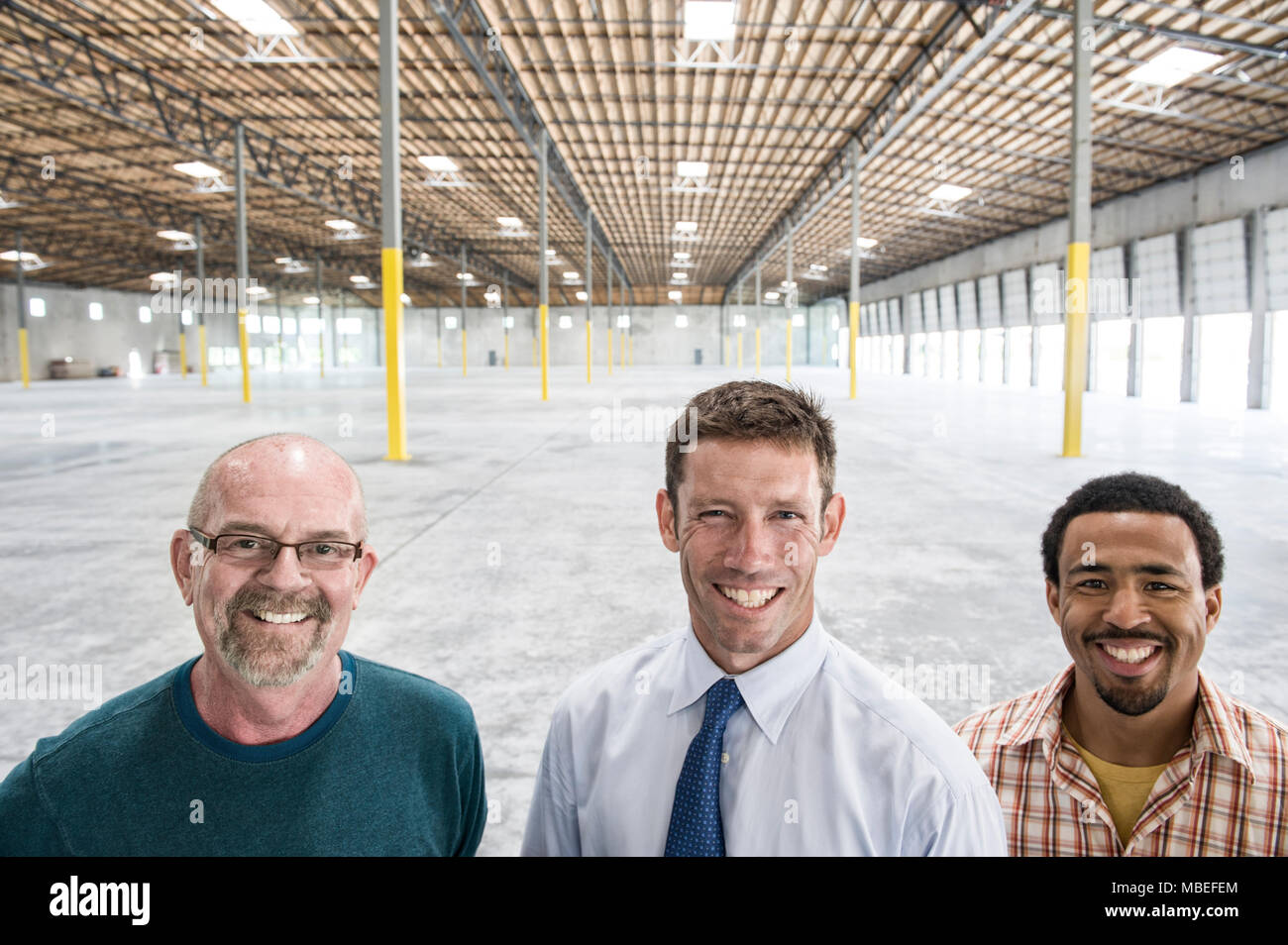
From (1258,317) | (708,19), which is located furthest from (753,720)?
(1258,317)

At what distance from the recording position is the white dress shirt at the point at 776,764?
1845 mm

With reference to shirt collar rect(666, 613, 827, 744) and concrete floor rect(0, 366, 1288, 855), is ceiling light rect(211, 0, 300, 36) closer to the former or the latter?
concrete floor rect(0, 366, 1288, 855)

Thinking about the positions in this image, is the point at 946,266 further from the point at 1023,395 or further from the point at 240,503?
the point at 240,503

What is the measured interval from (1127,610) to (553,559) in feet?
16.9

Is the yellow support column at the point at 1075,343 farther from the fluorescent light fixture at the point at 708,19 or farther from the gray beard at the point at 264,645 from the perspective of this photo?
the gray beard at the point at 264,645

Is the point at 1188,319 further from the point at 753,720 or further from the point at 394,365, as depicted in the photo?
the point at 753,720

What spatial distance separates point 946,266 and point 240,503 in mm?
50243

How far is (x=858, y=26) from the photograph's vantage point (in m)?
17.8

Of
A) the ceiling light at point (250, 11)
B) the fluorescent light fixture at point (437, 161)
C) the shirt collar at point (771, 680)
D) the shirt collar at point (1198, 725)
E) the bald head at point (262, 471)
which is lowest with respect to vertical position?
the shirt collar at point (1198, 725)

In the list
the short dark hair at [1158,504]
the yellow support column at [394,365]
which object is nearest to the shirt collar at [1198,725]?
the short dark hair at [1158,504]

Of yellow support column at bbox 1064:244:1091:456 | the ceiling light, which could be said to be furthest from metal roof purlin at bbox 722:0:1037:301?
the ceiling light

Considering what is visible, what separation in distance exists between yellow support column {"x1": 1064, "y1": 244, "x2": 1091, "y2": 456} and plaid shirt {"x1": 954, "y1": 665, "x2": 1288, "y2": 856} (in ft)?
38.7

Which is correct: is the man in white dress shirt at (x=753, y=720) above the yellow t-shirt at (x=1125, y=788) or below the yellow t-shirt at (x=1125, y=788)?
above
